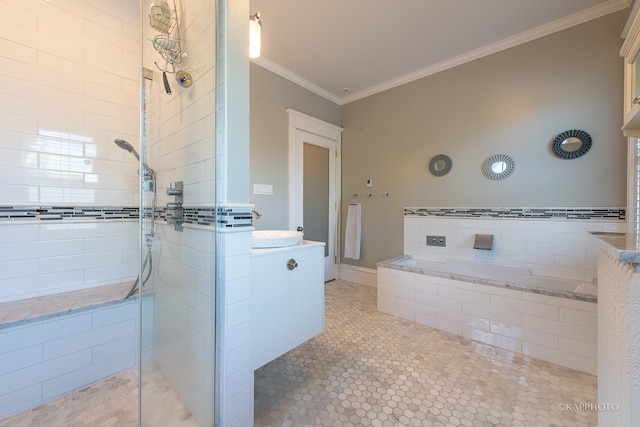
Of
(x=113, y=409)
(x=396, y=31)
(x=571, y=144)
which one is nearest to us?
(x=113, y=409)

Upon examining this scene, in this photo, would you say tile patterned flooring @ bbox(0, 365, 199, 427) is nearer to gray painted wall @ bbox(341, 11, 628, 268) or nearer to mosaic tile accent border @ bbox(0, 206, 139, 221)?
mosaic tile accent border @ bbox(0, 206, 139, 221)

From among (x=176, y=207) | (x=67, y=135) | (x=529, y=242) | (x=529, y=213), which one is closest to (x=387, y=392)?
(x=176, y=207)

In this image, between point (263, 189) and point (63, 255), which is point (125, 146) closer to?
point (63, 255)

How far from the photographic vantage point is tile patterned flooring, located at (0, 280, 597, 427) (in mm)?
1217

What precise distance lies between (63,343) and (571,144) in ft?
12.6

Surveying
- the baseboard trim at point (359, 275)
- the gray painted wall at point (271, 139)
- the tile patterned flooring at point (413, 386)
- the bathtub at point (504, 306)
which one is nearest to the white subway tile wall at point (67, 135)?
the gray painted wall at point (271, 139)

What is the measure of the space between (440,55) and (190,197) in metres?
2.77

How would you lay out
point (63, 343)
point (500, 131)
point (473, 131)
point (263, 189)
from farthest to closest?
1. point (263, 189)
2. point (473, 131)
3. point (500, 131)
4. point (63, 343)

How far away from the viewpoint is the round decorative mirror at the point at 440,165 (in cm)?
270

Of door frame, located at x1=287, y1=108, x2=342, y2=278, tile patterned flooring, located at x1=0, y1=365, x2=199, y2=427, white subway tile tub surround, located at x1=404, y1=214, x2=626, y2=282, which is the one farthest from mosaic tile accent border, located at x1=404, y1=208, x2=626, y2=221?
tile patterned flooring, located at x1=0, y1=365, x2=199, y2=427

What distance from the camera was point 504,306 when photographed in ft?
6.12

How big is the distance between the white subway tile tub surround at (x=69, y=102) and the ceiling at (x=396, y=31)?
1107mm

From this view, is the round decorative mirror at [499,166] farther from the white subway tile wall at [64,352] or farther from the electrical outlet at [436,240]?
the white subway tile wall at [64,352]

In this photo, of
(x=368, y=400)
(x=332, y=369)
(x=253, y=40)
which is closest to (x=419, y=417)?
(x=368, y=400)
